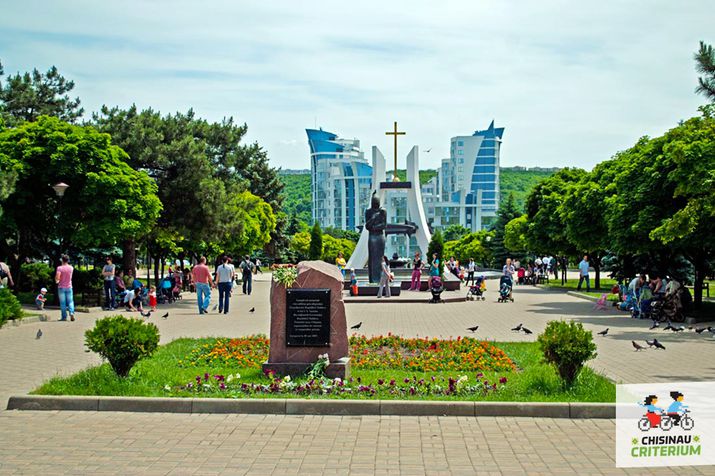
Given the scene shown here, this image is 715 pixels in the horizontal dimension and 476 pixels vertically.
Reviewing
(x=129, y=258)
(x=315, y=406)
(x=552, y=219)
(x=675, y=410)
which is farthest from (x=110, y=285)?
(x=552, y=219)

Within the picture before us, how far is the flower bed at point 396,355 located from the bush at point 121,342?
Answer: 2.02 meters

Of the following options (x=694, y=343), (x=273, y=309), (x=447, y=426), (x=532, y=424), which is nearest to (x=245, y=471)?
(x=447, y=426)

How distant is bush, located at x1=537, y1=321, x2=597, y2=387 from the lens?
9594 millimetres

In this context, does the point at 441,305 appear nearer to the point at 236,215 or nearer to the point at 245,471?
the point at 236,215

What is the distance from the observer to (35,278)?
106ft

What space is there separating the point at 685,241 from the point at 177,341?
1339 cm

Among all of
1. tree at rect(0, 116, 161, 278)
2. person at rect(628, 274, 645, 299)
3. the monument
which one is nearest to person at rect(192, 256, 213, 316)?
tree at rect(0, 116, 161, 278)

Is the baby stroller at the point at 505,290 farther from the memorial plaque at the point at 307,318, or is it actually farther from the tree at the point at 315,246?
the tree at the point at 315,246

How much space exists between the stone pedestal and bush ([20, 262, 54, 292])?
2395 cm

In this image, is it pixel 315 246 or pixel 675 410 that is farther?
pixel 315 246

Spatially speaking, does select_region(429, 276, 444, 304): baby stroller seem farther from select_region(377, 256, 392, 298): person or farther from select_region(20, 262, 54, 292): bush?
select_region(20, 262, 54, 292): bush

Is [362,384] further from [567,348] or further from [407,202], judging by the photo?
[407,202]

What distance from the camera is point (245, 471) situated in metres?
6.93

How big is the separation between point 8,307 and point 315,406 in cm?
1225
